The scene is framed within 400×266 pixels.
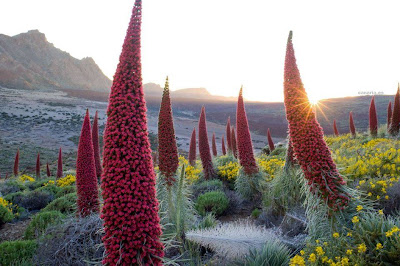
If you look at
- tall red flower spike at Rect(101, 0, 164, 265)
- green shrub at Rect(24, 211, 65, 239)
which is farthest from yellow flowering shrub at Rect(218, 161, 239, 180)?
tall red flower spike at Rect(101, 0, 164, 265)

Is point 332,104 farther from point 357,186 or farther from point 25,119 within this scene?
point 357,186

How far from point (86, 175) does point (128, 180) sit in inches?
105

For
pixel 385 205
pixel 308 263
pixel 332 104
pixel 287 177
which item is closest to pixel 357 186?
pixel 385 205

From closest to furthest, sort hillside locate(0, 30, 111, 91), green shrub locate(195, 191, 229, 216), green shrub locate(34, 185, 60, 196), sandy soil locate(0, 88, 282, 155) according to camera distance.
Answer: green shrub locate(195, 191, 229, 216) < green shrub locate(34, 185, 60, 196) < sandy soil locate(0, 88, 282, 155) < hillside locate(0, 30, 111, 91)

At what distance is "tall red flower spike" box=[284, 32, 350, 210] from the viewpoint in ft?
9.44

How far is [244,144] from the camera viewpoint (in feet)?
22.1

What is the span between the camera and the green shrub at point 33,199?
8.75 meters

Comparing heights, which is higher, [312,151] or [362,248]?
[312,151]

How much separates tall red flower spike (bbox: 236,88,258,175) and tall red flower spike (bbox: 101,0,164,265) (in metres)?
A: 4.86

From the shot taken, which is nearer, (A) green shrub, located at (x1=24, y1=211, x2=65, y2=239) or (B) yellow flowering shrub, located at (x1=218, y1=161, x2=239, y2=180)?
(A) green shrub, located at (x1=24, y1=211, x2=65, y2=239)

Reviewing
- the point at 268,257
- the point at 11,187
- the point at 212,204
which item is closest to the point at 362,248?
the point at 268,257

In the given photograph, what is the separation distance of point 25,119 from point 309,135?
159ft

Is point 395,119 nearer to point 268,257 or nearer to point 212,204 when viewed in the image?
point 212,204

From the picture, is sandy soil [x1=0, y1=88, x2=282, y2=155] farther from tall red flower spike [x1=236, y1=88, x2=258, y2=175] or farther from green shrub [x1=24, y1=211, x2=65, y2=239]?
green shrub [x1=24, y1=211, x2=65, y2=239]
